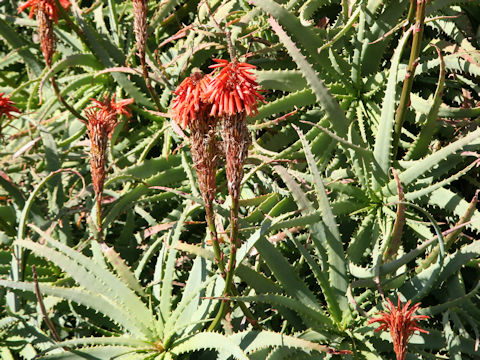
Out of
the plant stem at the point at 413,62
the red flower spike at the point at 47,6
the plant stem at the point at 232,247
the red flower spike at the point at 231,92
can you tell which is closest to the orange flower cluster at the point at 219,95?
the red flower spike at the point at 231,92

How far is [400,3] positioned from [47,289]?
3.05 ft

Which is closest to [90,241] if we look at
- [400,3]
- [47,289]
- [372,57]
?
[47,289]

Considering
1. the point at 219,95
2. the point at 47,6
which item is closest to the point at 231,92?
the point at 219,95

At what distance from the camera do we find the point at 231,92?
2.73ft

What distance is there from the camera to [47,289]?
Result: 3.66 feet

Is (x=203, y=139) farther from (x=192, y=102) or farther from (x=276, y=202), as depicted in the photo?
(x=276, y=202)

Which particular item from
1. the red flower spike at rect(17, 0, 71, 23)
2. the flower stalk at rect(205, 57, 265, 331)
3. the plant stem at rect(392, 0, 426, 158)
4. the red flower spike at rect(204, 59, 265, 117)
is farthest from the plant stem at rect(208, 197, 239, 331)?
the red flower spike at rect(17, 0, 71, 23)

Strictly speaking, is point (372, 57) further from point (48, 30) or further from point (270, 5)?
point (48, 30)

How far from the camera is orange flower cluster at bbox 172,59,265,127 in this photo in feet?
2.72

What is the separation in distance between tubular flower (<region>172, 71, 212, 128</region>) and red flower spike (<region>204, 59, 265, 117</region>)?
2 centimetres

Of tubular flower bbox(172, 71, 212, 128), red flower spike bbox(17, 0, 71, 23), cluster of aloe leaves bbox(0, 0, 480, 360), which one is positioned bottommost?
cluster of aloe leaves bbox(0, 0, 480, 360)

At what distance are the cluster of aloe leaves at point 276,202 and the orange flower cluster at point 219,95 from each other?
19 centimetres

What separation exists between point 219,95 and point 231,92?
0.05 ft

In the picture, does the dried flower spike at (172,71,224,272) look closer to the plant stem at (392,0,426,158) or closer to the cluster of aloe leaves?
the cluster of aloe leaves
